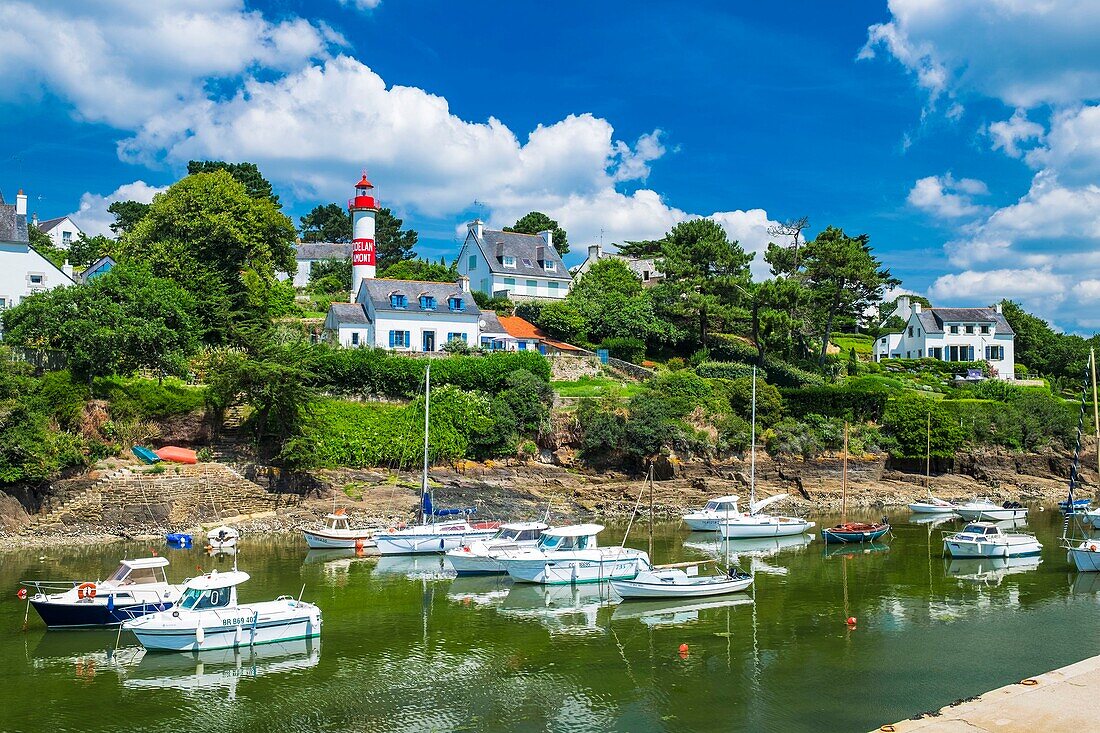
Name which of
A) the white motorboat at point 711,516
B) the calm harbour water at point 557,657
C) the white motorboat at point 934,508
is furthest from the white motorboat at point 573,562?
the white motorboat at point 934,508

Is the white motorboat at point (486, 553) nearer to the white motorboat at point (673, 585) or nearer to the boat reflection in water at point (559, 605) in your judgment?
the boat reflection in water at point (559, 605)

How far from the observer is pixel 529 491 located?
174 ft

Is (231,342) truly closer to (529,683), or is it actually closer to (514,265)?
(514,265)

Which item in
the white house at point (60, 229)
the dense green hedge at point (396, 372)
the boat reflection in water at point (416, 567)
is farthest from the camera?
the white house at point (60, 229)

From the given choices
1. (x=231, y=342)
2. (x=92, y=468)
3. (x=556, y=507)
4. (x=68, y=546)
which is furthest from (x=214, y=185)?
(x=556, y=507)

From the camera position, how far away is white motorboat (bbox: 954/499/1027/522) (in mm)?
51469

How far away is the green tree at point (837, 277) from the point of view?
246 ft

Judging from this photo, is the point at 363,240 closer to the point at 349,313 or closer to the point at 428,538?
the point at 349,313

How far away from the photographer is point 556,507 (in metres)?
52.2

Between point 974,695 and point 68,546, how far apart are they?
38672mm

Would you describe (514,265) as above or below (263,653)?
above

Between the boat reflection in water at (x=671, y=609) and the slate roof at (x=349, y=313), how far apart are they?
124ft

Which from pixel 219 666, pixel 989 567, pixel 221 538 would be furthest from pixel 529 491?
pixel 219 666

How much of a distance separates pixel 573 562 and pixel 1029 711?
1961cm
